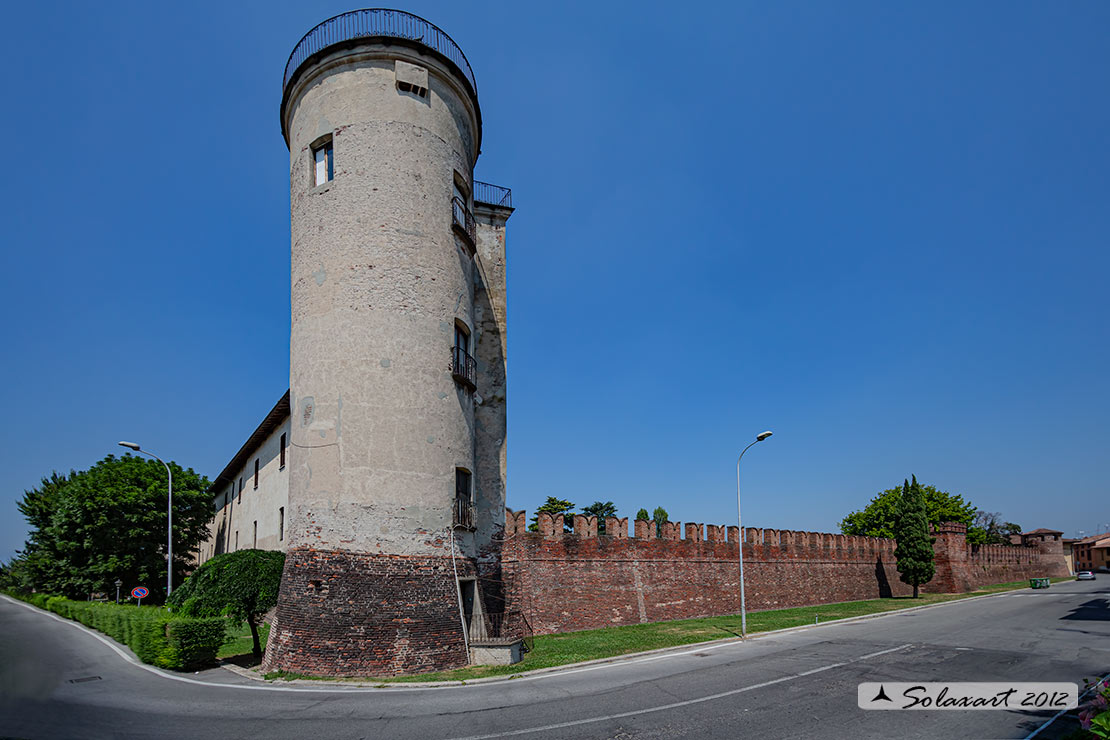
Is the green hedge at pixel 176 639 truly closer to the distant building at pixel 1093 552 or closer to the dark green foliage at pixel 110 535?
the dark green foliage at pixel 110 535

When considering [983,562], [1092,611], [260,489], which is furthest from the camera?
[983,562]

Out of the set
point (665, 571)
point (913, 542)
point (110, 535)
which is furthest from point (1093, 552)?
point (110, 535)

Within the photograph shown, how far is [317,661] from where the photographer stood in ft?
50.5

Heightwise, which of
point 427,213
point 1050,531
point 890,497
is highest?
point 427,213

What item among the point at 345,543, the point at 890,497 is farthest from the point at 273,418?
the point at 890,497

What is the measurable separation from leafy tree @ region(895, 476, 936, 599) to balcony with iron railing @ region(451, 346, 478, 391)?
3554cm

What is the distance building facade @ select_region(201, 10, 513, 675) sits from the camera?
53.2 ft

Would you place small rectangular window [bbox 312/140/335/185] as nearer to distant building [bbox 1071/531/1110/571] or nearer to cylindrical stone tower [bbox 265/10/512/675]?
cylindrical stone tower [bbox 265/10/512/675]

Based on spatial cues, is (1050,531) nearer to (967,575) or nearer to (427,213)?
(967,575)

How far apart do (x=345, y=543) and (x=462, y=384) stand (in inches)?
226

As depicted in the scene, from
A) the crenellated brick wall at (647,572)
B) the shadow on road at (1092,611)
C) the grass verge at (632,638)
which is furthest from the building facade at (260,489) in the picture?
the shadow on road at (1092,611)

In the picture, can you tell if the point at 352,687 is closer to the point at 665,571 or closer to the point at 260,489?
the point at 665,571

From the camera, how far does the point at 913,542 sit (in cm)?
4259

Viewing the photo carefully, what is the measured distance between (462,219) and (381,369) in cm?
610
